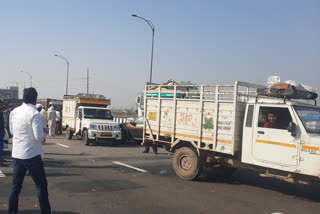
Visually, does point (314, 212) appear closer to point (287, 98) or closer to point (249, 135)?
point (249, 135)

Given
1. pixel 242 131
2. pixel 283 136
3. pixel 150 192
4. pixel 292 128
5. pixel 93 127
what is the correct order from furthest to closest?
pixel 93 127 < pixel 242 131 < pixel 150 192 < pixel 283 136 < pixel 292 128

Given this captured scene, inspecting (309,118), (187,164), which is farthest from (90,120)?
(309,118)

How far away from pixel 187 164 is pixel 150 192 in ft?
6.03

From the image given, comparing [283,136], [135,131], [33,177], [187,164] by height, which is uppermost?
[283,136]

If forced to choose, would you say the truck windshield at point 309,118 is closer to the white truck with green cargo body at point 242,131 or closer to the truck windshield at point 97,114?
the white truck with green cargo body at point 242,131

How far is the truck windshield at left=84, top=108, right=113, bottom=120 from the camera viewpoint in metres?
17.3

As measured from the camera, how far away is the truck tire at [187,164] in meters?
8.38

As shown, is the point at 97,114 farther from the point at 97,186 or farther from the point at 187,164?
the point at 97,186

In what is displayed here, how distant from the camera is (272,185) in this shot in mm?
8602

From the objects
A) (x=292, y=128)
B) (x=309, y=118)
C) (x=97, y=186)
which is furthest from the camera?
(x=97, y=186)

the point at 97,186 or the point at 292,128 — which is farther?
the point at 97,186

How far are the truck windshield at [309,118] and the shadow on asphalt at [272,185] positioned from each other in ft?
5.62

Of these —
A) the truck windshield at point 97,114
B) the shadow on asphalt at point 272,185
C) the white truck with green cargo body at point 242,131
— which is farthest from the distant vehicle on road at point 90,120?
the shadow on asphalt at point 272,185

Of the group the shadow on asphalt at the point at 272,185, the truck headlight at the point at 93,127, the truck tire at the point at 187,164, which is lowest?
the shadow on asphalt at the point at 272,185
